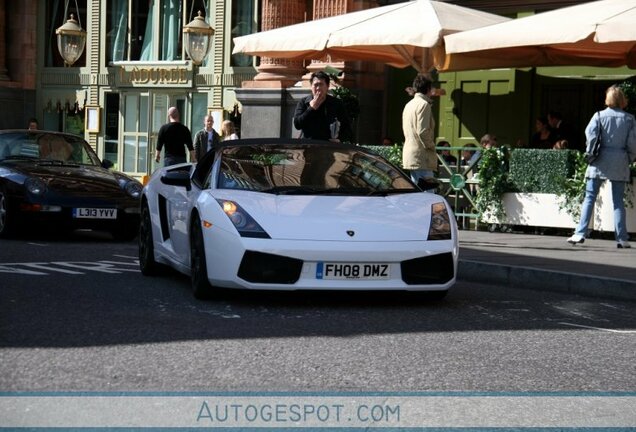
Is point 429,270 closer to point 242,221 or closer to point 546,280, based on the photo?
point 242,221

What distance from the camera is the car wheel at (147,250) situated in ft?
37.7

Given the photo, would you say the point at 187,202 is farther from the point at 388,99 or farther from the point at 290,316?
the point at 388,99

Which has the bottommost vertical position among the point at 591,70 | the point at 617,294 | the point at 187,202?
the point at 617,294

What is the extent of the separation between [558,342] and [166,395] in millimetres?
2946

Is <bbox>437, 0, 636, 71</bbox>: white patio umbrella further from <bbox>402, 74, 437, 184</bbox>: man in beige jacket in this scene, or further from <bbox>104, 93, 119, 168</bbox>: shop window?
<bbox>104, 93, 119, 168</bbox>: shop window

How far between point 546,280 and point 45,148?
7.50 metres

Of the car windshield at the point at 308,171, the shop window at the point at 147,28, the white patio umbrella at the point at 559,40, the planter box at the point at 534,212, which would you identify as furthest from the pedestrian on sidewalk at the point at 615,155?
the shop window at the point at 147,28

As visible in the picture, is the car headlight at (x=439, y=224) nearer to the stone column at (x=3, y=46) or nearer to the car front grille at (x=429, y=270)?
the car front grille at (x=429, y=270)

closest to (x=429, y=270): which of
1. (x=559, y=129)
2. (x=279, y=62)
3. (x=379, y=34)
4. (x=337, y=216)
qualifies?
(x=337, y=216)

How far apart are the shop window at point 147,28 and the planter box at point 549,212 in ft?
42.2

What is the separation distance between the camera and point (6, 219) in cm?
1552

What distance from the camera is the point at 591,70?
68.8 feet

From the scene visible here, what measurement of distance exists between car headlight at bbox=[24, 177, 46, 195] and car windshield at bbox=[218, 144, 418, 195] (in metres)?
5.42

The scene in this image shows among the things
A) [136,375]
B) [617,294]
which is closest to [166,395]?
[136,375]
